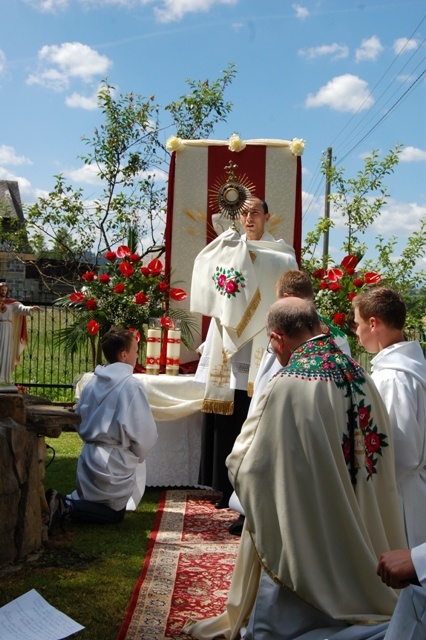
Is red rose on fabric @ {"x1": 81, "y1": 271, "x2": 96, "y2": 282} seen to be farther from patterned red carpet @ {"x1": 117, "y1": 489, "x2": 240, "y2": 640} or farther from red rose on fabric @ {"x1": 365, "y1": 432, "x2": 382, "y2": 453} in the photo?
red rose on fabric @ {"x1": 365, "y1": 432, "x2": 382, "y2": 453}

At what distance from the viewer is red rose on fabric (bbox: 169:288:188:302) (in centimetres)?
754

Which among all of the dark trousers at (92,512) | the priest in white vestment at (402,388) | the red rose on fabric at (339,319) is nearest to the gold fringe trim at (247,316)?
the red rose on fabric at (339,319)

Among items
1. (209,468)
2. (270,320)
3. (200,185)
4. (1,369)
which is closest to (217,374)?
(209,468)

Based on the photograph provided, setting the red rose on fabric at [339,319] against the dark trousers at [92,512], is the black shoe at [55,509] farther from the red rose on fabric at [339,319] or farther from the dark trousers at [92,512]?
the red rose on fabric at [339,319]

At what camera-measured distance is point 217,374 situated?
6.72 meters

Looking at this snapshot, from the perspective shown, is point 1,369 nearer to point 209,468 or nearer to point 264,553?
point 209,468

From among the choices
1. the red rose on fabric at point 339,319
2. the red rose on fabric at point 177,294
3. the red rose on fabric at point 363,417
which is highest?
the red rose on fabric at point 177,294

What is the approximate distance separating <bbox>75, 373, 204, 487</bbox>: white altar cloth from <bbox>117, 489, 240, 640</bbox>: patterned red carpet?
367mm

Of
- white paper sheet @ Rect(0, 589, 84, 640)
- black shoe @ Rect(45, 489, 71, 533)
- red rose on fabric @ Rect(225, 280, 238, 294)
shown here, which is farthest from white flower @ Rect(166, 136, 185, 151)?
white paper sheet @ Rect(0, 589, 84, 640)

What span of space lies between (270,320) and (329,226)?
761 centimetres

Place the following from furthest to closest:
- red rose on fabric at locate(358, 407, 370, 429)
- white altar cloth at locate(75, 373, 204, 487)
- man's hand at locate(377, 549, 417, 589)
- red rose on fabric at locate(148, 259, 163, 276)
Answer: red rose on fabric at locate(148, 259, 163, 276) < white altar cloth at locate(75, 373, 204, 487) < red rose on fabric at locate(358, 407, 370, 429) < man's hand at locate(377, 549, 417, 589)

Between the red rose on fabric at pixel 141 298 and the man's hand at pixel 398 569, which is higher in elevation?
the red rose on fabric at pixel 141 298

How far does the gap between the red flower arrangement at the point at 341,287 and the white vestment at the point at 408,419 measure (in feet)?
10.8

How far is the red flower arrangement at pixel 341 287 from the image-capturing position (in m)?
7.17
